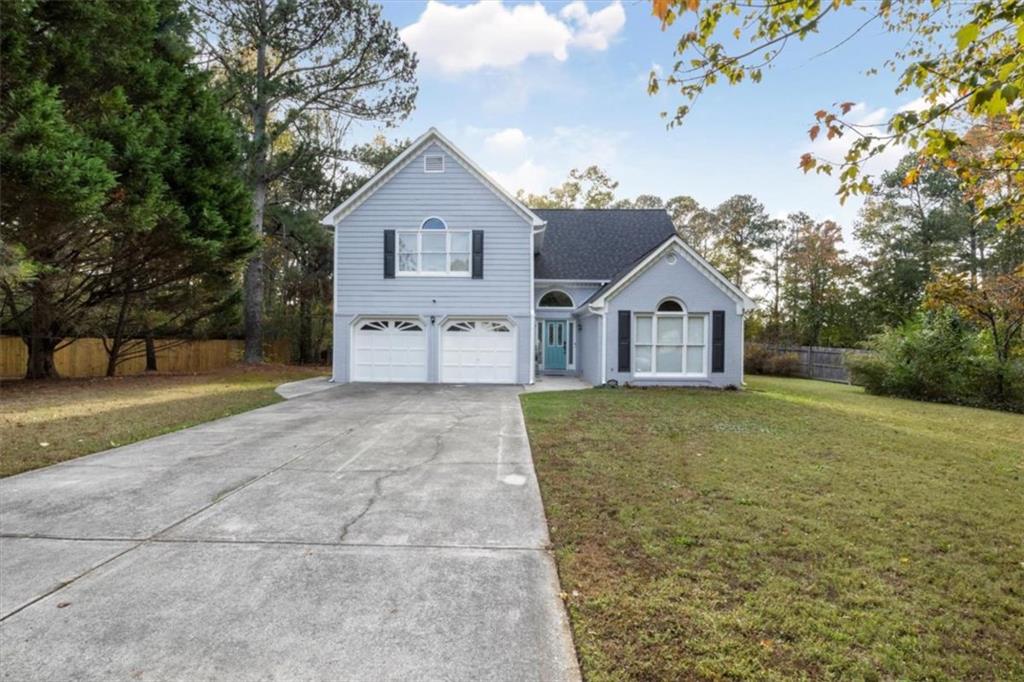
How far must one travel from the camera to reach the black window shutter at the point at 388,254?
15.3 m

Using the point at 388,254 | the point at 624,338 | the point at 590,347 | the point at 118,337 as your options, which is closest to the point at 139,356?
the point at 118,337

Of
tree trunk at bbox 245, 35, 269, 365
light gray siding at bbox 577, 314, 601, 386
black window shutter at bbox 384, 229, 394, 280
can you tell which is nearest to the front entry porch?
light gray siding at bbox 577, 314, 601, 386

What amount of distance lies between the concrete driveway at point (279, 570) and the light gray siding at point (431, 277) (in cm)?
924

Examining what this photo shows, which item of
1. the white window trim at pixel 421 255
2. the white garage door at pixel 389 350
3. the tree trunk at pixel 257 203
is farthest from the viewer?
the tree trunk at pixel 257 203

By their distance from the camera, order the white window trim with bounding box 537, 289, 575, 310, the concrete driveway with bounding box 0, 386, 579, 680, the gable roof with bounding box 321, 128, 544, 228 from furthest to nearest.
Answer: the white window trim with bounding box 537, 289, 575, 310, the gable roof with bounding box 321, 128, 544, 228, the concrete driveway with bounding box 0, 386, 579, 680

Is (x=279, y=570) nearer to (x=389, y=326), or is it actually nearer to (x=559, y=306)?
(x=389, y=326)

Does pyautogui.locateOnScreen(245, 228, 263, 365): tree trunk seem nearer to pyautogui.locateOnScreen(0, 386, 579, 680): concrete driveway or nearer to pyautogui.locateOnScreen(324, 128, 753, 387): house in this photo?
pyautogui.locateOnScreen(324, 128, 753, 387): house

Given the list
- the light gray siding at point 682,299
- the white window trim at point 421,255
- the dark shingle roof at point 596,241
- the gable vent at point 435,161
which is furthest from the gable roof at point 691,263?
the gable vent at point 435,161

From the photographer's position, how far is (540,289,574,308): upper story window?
61.2ft

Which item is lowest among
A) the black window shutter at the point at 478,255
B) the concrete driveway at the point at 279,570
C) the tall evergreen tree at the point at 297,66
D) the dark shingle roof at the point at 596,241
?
the concrete driveway at the point at 279,570

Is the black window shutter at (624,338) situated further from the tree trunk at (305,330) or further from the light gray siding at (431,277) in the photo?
the tree trunk at (305,330)

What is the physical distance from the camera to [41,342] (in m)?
16.3

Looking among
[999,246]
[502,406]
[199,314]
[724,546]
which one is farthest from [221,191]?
[999,246]

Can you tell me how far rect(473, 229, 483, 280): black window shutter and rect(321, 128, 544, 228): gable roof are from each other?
1402 mm
